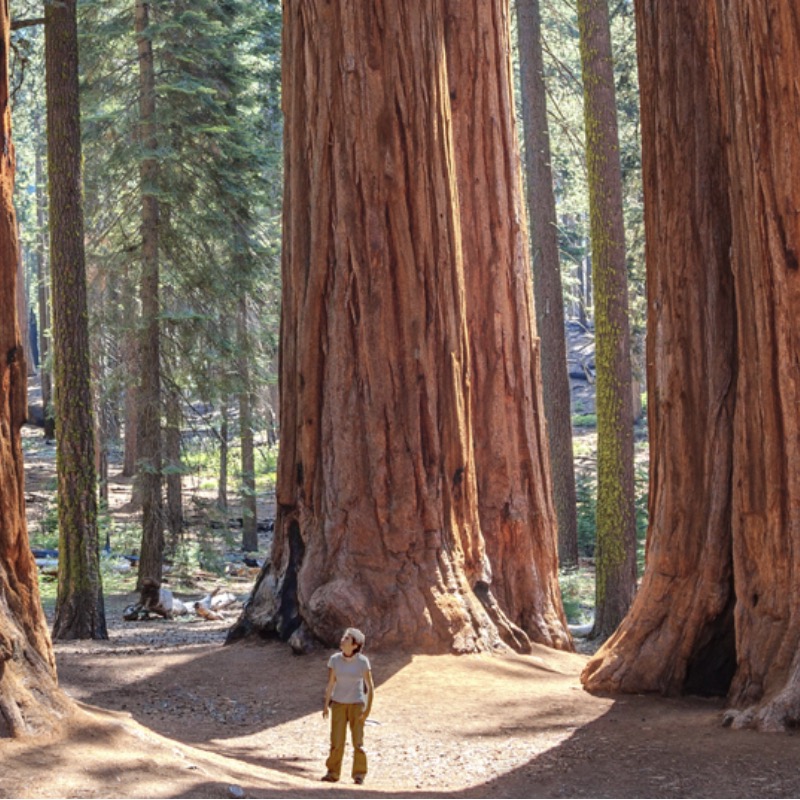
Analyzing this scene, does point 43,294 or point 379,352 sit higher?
point 43,294

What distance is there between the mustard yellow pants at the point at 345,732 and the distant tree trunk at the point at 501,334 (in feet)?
17.9

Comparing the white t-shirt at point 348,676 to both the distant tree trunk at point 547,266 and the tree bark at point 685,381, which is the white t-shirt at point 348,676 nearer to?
the tree bark at point 685,381

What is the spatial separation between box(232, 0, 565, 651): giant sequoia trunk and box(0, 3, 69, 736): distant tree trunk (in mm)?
4033

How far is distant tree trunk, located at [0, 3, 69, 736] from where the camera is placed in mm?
6031

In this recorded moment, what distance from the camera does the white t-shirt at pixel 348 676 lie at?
232 inches

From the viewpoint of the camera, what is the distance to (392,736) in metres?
7.96

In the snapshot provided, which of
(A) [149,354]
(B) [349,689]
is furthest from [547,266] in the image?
(B) [349,689]

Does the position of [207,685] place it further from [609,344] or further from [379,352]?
[609,344]

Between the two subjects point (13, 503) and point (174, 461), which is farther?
point (174, 461)

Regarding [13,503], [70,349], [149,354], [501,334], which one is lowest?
[13,503]

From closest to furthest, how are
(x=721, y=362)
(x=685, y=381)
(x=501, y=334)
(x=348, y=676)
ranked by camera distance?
(x=348, y=676)
(x=721, y=362)
(x=685, y=381)
(x=501, y=334)

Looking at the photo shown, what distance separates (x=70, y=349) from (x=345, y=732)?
7562 millimetres

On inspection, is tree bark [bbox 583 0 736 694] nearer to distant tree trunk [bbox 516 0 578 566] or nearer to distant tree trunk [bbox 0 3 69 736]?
distant tree trunk [bbox 0 3 69 736]

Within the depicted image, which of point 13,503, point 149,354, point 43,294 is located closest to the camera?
point 13,503
